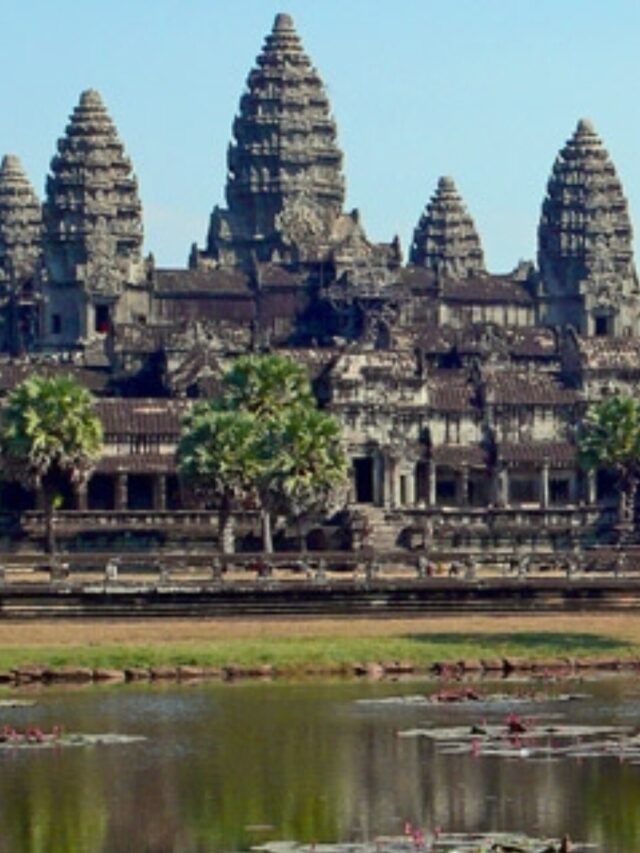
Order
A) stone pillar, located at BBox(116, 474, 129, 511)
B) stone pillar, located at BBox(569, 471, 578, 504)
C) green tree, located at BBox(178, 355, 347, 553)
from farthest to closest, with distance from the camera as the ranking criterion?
stone pillar, located at BBox(569, 471, 578, 504) < stone pillar, located at BBox(116, 474, 129, 511) < green tree, located at BBox(178, 355, 347, 553)

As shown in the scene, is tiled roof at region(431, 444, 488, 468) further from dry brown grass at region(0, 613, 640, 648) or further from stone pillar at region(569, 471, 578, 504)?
dry brown grass at region(0, 613, 640, 648)

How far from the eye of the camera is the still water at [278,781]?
66250 millimetres

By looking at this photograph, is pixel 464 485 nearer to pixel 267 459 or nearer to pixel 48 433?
pixel 267 459

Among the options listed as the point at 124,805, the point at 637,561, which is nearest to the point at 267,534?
the point at 637,561

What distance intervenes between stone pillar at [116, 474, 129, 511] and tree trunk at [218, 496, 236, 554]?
17.9 meters

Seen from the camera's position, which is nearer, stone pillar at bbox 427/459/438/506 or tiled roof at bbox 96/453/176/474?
tiled roof at bbox 96/453/176/474

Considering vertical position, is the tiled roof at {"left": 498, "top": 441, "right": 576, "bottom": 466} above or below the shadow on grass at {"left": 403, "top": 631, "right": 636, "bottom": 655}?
above

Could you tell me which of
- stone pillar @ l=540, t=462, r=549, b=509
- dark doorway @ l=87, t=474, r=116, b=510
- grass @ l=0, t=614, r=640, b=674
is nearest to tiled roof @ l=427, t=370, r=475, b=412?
stone pillar @ l=540, t=462, r=549, b=509

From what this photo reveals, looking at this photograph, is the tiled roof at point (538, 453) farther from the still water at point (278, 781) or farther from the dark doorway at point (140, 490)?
the still water at point (278, 781)

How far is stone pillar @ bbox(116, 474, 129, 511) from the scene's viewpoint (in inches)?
6959

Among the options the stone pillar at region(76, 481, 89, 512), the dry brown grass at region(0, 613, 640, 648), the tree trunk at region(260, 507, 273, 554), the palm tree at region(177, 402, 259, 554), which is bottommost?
the dry brown grass at region(0, 613, 640, 648)

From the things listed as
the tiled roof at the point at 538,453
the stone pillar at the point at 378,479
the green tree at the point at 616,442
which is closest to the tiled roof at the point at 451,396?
the tiled roof at the point at 538,453

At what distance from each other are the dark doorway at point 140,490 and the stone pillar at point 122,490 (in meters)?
0.42

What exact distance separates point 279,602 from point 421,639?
9.01m
